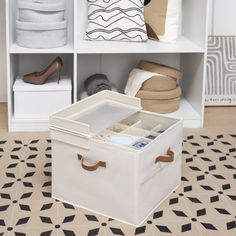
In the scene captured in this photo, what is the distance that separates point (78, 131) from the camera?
2076mm

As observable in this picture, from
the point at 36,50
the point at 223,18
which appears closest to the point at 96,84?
the point at 36,50

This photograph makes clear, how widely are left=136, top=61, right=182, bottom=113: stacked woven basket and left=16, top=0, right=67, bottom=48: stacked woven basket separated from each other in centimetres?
57

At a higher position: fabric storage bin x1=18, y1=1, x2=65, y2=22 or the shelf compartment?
fabric storage bin x1=18, y1=1, x2=65, y2=22

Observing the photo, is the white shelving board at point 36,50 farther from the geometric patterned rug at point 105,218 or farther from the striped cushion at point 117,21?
the geometric patterned rug at point 105,218

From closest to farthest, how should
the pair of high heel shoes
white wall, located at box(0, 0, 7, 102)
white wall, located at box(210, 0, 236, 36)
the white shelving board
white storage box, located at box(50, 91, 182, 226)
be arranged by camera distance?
1. white storage box, located at box(50, 91, 182, 226)
2. the white shelving board
3. the pair of high heel shoes
4. white wall, located at box(0, 0, 7, 102)
5. white wall, located at box(210, 0, 236, 36)

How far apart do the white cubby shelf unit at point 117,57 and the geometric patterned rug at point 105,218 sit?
1.24ft

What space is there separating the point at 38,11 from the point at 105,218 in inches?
50.8

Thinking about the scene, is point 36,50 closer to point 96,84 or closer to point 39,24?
point 39,24

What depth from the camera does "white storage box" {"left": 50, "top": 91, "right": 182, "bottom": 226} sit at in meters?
2.02

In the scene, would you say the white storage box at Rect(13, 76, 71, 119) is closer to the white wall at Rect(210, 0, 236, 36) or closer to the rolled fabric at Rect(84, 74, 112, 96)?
the rolled fabric at Rect(84, 74, 112, 96)

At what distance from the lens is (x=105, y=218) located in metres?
2.10

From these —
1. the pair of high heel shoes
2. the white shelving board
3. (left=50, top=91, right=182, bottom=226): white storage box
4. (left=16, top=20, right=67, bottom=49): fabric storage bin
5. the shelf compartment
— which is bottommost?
(left=50, top=91, right=182, bottom=226): white storage box

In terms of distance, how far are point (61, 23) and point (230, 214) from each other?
1.41 m

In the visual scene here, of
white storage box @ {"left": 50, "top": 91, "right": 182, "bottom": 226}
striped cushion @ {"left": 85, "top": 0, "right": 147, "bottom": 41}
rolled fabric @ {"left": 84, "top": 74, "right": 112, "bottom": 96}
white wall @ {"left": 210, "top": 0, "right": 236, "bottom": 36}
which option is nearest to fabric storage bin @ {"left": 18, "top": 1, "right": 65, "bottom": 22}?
striped cushion @ {"left": 85, "top": 0, "right": 147, "bottom": 41}
